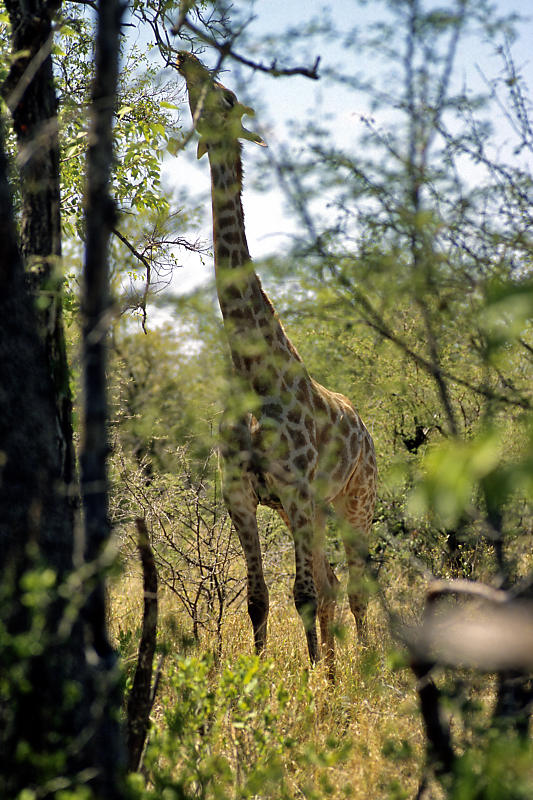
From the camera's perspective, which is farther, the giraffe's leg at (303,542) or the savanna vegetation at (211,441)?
the giraffe's leg at (303,542)

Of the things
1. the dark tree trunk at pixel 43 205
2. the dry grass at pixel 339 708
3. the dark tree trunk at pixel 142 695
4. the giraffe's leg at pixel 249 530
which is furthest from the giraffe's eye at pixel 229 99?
the dry grass at pixel 339 708

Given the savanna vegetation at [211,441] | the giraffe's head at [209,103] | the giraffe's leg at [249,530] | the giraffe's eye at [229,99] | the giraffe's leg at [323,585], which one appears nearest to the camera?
the savanna vegetation at [211,441]

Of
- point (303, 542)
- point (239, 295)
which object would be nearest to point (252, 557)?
→ point (303, 542)

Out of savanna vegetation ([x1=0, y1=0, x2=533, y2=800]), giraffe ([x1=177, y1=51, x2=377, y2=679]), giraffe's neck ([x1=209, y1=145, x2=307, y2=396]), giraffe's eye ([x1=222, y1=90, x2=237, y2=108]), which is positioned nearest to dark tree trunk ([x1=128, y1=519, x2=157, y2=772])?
savanna vegetation ([x1=0, y1=0, x2=533, y2=800])

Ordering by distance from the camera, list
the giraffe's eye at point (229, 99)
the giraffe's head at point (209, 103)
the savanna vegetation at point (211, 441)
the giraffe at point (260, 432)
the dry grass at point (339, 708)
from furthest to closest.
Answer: the giraffe at point (260, 432), the giraffe's eye at point (229, 99), the giraffe's head at point (209, 103), the dry grass at point (339, 708), the savanna vegetation at point (211, 441)

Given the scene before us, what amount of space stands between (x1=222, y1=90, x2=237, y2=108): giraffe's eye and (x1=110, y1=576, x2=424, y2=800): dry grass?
121 inches

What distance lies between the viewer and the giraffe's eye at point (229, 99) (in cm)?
452

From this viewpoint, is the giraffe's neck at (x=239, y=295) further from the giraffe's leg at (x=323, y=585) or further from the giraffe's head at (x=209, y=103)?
the giraffe's leg at (x=323, y=585)

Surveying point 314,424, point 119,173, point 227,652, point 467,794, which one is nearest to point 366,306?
point 467,794

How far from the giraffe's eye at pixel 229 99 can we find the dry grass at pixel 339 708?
10.1ft

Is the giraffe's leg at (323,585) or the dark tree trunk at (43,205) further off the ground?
the dark tree trunk at (43,205)

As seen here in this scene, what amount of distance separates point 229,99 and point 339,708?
3.85 metres

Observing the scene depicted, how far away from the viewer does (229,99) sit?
15.4 feet

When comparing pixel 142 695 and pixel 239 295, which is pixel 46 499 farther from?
pixel 239 295
